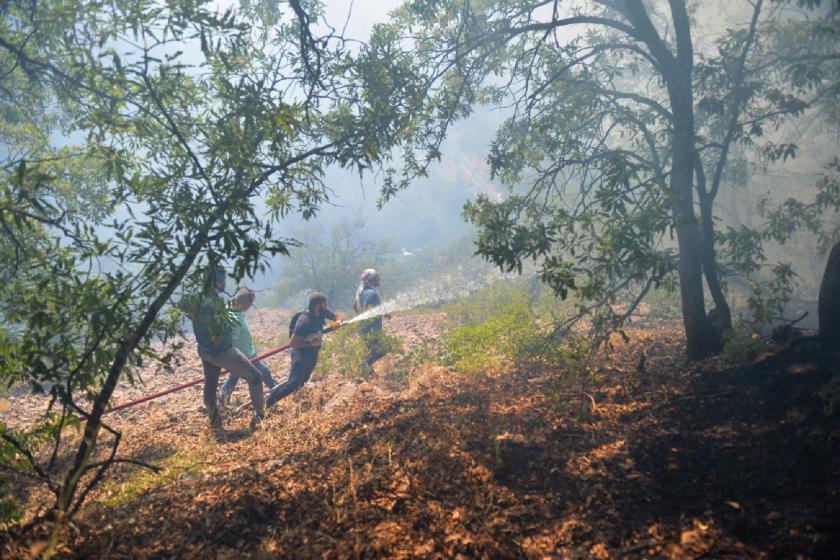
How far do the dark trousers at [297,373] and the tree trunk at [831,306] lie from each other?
6.78 meters

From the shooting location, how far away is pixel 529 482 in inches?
136

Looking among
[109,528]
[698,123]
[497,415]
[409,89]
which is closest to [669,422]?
[497,415]

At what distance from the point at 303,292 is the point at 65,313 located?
2097cm

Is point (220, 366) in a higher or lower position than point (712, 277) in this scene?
higher

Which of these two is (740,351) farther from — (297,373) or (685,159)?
(297,373)

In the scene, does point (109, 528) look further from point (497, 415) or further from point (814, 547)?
point (814, 547)

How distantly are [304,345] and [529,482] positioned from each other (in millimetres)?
5324

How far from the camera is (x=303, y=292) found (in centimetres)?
2375

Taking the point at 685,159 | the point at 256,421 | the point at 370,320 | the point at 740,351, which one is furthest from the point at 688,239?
the point at 256,421

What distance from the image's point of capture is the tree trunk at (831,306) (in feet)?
15.5

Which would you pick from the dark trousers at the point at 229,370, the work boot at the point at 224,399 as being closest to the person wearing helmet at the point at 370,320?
the work boot at the point at 224,399

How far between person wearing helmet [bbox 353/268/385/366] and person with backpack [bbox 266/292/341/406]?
2.76 feet

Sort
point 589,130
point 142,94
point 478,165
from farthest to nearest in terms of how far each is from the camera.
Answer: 1. point 478,165
2. point 589,130
3. point 142,94

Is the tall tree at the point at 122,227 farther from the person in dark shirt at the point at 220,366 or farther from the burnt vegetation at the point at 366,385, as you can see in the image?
the person in dark shirt at the point at 220,366
